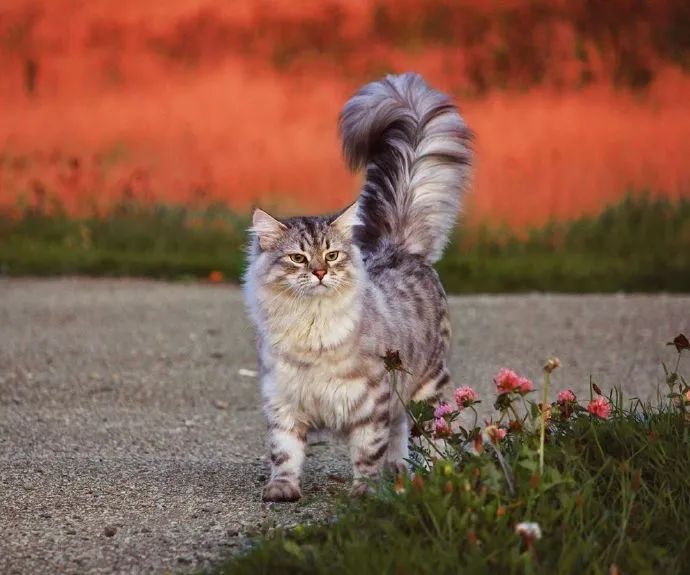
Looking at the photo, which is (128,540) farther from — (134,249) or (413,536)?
(134,249)

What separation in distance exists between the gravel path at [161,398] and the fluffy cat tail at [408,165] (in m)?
1.22

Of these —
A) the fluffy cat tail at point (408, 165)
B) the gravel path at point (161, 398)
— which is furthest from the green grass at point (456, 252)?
the fluffy cat tail at point (408, 165)

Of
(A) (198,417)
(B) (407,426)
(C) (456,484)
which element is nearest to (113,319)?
(A) (198,417)

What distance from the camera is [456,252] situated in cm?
1535

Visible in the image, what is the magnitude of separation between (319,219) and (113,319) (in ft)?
20.1

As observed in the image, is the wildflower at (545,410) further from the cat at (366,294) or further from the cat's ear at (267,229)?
the cat's ear at (267,229)

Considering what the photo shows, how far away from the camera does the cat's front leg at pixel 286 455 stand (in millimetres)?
5629

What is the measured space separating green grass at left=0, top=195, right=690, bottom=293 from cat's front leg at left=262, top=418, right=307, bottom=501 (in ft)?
26.8

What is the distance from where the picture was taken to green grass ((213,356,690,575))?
4.21 metres

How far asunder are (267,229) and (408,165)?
115 centimetres

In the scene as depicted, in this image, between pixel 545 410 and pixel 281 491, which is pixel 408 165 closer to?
pixel 281 491

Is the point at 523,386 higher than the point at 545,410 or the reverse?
higher

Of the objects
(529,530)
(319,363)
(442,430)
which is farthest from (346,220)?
(529,530)

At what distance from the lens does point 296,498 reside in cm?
564
